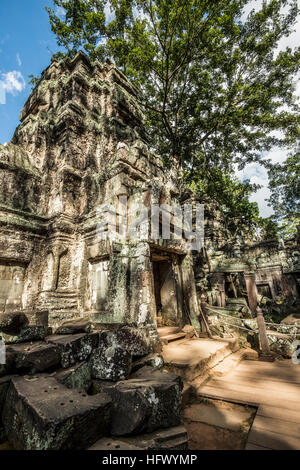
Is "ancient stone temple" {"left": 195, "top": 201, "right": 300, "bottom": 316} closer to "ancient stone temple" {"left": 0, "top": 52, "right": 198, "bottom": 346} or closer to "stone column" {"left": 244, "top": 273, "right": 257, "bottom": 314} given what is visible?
"stone column" {"left": 244, "top": 273, "right": 257, "bottom": 314}

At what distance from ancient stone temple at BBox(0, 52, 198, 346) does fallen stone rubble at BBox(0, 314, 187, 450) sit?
1.58 meters

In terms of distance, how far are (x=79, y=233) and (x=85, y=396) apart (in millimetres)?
4856

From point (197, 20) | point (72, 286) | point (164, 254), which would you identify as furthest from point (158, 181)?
point (197, 20)

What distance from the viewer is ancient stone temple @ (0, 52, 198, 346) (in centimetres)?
477

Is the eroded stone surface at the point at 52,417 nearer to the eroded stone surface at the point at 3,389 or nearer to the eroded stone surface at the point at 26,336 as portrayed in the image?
the eroded stone surface at the point at 3,389

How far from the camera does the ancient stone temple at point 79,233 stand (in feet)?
15.6

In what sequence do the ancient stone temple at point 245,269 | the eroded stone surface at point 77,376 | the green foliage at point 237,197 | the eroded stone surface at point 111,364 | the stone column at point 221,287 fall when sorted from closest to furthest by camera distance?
the eroded stone surface at point 77,376, the eroded stone surface at point 111,364, the stone column at point 221,287, the ancient stone temple at point 245,269, the green foliage at point 237,197

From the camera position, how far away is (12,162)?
641 centimetres

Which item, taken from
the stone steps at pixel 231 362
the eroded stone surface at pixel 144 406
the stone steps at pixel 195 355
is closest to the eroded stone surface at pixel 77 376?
the eroded stone surface at pixel 144 406

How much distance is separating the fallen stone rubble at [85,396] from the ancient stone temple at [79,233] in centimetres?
158

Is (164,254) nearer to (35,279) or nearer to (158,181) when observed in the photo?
(158,181)

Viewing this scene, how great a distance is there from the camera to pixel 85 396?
193 cm

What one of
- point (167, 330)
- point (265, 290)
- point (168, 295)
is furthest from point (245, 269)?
point (167, 330)
